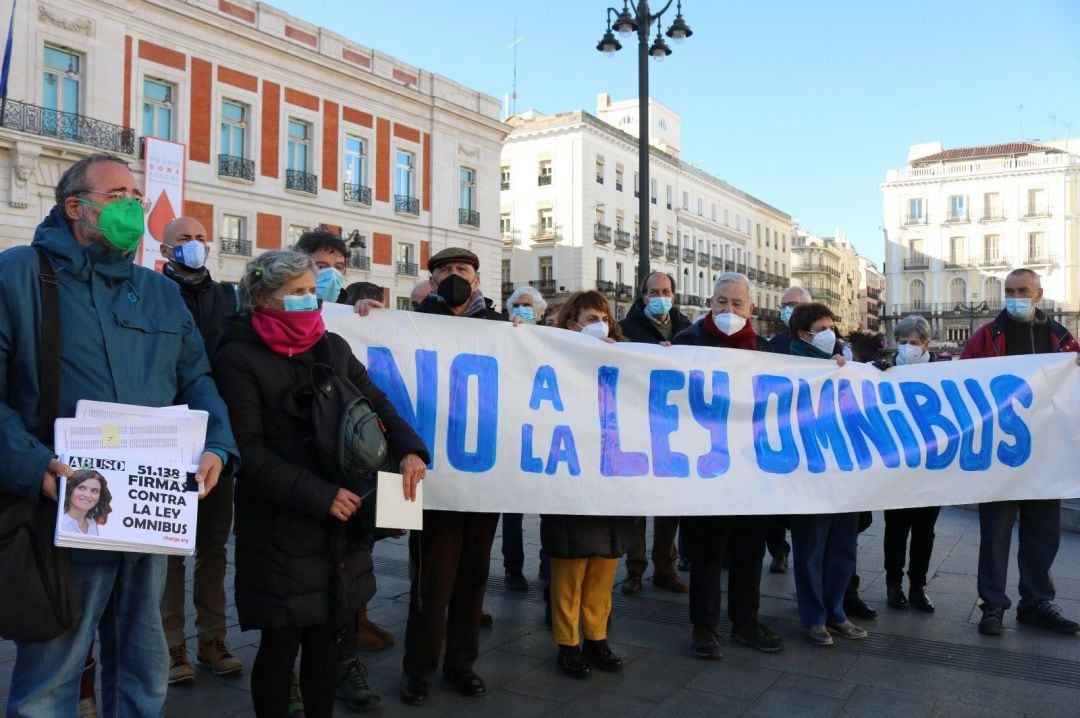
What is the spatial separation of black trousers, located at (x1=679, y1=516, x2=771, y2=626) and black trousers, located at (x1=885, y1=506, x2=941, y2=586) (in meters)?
1.29

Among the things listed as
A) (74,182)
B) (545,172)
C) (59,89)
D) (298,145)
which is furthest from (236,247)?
(74,182)

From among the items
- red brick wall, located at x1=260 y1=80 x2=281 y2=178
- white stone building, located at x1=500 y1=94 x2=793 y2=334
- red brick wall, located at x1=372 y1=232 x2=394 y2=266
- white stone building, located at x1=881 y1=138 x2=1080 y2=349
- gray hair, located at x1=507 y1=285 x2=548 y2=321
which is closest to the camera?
gray hair, located at x1=507 y1=285 x2=548 y2=321

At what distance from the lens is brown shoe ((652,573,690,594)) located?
588cm

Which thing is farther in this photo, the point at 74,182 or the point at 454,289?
the point at 454,289

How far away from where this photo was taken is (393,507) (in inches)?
121

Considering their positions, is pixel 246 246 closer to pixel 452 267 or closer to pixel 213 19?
pixel 213 19

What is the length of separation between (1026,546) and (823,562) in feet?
4.05

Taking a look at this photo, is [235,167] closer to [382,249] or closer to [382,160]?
[382,160]

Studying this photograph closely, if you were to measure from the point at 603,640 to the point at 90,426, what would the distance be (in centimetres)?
264

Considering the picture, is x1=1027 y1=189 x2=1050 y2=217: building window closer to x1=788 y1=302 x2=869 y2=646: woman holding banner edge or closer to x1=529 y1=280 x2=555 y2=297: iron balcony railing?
x1=529 y1=280 x2=555 y2=297: iron balcony railing

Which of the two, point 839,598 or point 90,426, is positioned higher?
point 90,426

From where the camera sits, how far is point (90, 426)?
2.62 m

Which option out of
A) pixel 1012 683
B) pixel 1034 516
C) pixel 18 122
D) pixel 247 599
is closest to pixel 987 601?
pixel 1034 516

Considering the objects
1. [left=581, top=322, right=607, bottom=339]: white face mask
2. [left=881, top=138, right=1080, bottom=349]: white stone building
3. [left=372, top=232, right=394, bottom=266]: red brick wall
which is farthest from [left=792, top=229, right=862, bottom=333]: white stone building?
[left=581, top=322, right=607, bottom=339]: white face mask
